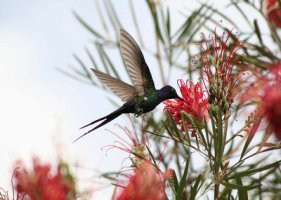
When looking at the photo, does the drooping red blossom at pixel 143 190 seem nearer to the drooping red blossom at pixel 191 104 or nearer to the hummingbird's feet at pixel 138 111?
the drooping red blossom at pixel 191 104

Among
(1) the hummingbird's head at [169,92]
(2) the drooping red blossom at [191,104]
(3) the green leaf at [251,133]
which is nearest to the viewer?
(3) the green leaf at [251,133]

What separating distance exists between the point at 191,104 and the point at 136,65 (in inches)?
17.9

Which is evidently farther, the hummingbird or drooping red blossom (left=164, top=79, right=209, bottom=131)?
the hummingbird

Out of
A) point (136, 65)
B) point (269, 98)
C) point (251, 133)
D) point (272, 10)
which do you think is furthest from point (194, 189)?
point (272, 10)

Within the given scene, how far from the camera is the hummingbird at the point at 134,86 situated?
1.62m

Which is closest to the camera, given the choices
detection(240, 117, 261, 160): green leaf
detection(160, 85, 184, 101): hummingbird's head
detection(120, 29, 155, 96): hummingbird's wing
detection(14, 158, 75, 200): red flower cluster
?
detection(14, 158, 75, 200): red flower cluster

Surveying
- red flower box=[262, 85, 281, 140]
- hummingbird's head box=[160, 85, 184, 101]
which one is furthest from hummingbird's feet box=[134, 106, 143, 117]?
red flower box=[262, 85, 281, 140]

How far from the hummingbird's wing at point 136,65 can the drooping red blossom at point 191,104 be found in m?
0.28

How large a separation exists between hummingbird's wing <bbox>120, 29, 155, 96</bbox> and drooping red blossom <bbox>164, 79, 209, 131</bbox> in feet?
0.93

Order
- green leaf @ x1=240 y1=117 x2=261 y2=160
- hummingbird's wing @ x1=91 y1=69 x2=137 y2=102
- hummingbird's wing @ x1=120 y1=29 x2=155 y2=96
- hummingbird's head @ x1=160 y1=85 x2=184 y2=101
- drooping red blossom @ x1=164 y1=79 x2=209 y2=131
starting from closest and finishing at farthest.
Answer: green leaf @ x1=240 y1=117 x2=261 y2=160
drooping red blossom @ x1=164 y1=79 x2=209 y2=131
hummingbird's head @ x1=160 y1=85 x2=184 y2=101
hummingbird's wing @ x1=120 y1=29 x2=155 y2=96
hummingbird's wing @ x1=91 y1=69 x2=137 y2=102

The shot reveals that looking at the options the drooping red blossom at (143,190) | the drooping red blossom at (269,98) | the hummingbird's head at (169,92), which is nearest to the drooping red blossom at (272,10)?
the hummingbird's head at (169,92)

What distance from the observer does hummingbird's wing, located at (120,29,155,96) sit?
1.60m

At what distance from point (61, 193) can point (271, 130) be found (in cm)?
38

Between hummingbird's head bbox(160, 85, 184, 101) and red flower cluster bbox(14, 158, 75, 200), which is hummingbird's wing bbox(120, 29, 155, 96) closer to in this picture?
hummingbird's head bbox(160, 85, 184, 101)
